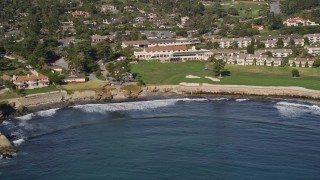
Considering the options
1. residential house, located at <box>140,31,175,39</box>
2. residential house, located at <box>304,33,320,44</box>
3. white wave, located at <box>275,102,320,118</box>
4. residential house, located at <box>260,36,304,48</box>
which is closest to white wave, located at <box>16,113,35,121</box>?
white wave, located at <box>275,102,320,118</box>

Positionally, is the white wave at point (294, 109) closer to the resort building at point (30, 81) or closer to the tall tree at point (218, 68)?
the tall tree at point (218, 68)

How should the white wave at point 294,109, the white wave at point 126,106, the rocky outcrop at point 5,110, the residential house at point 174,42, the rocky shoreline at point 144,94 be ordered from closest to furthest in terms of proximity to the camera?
the white wave at point 294,109 < the rocky outcrop at point 5,110 < the white wave at point 126,106 < the rocky shoreline at point 144,94 < the residential house at point 174,42

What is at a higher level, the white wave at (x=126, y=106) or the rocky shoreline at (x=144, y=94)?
the rocky shoreline at (x=144, y=94)

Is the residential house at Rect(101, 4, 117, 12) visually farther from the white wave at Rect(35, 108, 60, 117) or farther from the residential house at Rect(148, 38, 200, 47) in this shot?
the white wave at Rect(35, 108, 60, 117)

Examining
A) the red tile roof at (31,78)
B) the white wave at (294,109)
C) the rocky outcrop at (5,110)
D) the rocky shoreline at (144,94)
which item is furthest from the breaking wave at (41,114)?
the white wave at (294,109)

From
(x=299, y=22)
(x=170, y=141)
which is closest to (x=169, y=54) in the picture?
(x=299, y=22)

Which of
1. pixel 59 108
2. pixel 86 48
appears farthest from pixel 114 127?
pixel 86 48
